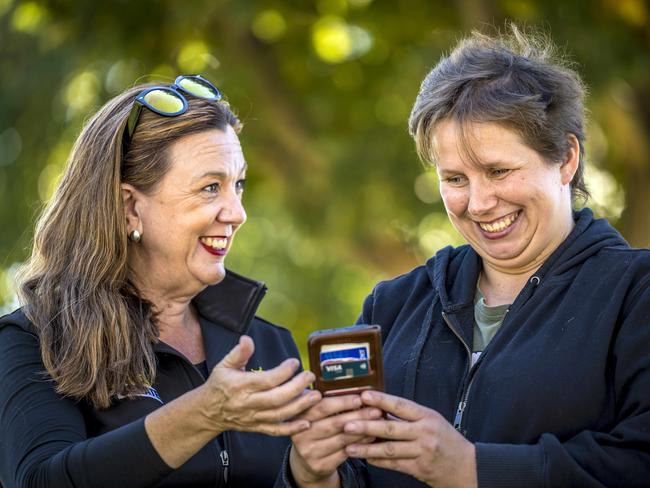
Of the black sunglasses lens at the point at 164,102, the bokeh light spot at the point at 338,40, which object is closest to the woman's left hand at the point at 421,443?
the black sunglasses lens at the point at 164,102

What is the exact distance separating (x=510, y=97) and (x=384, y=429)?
111 cm

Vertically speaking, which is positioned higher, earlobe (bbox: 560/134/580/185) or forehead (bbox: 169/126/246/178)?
forehead (bbox: 169/126/246/178)

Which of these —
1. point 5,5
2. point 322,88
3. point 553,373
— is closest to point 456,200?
point 553,373

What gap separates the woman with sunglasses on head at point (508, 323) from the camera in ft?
10.1

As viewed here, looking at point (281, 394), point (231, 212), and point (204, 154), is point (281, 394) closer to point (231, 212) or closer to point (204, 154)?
point (231, 212)

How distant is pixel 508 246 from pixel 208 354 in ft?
3.92

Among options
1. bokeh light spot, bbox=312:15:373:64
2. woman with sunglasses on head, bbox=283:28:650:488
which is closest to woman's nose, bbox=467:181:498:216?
woman with sunglasses on head, bbox=283:28:650:488

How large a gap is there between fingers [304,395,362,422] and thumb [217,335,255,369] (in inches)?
10.1

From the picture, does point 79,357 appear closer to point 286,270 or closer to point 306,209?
point 306,209

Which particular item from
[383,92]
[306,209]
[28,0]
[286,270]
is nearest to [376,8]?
[383,92]

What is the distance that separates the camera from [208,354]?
3.95m

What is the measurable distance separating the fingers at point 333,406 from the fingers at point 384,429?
0.05 metres

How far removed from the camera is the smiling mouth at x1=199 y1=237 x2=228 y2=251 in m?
3.99

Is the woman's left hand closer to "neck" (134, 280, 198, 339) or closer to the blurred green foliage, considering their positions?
"neck" (134, 280, 198, 339)
